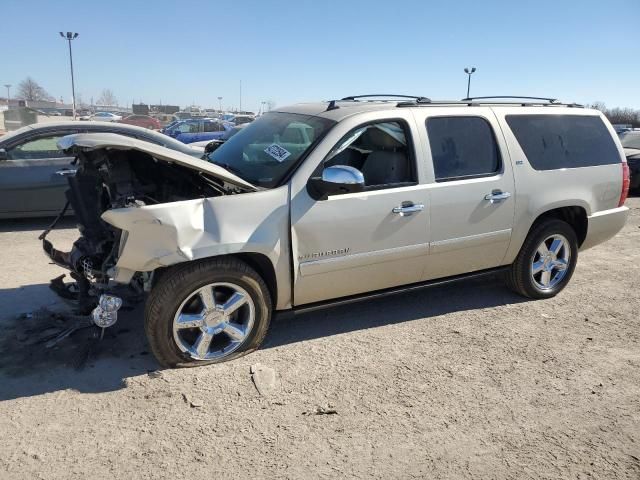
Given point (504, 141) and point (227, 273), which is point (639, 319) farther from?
point (227, 273)

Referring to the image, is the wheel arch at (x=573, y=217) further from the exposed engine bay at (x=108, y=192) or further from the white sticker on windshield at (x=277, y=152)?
the exposed engine bay at (x=108, y=192)

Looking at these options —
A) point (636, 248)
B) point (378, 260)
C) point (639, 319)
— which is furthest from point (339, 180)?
point (636, 248)

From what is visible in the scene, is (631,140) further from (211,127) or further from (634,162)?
(211,127)

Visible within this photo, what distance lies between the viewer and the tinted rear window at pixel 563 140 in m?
4.55

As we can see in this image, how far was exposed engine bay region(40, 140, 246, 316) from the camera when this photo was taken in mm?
3449

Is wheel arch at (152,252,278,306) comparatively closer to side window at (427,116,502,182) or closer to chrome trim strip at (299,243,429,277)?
chrome trim strip at (299,243,429,277)

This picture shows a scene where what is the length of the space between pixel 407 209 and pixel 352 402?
1491 millimetres

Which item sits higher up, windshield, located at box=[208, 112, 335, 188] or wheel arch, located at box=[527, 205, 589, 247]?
windshield, located at box=[208, 112, 335, 188]

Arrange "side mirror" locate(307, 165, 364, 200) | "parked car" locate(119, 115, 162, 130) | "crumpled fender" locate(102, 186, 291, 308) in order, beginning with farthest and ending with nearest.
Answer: "parked car" locate(119, 115, 162, 130) → "side mirror" locate(307, 165, 364, 200) → "crumpled fender" locate(102, 186, 291, 308)

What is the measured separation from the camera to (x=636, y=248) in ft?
22.9

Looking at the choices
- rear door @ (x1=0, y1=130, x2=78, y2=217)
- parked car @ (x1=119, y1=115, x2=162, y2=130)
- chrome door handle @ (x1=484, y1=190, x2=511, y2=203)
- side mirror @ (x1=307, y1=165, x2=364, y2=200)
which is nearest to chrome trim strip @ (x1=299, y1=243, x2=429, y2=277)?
side mirror @ (x1=307, y1=165, x2=364, y2=200)

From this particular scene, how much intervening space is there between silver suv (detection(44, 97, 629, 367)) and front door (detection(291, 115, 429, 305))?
0.01m

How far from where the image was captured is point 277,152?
3.90 m

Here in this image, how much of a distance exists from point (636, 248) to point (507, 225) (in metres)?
3.75
